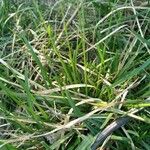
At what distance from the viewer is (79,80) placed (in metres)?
1.21

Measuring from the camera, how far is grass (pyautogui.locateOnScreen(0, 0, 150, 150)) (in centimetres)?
112

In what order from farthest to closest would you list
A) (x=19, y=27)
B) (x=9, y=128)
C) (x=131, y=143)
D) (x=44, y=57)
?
(x=19, y=27), (x=44, y=57), (x=9, y=128), (x=131, y=143)

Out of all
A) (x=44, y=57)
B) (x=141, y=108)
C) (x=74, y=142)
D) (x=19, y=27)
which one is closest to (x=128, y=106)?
(x=141, y=108)

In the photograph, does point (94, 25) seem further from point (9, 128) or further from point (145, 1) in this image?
point (9, 128)

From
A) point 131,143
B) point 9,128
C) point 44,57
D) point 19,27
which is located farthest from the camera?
point 19,27

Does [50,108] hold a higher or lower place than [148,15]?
lower

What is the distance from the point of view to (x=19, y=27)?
1.41 metres

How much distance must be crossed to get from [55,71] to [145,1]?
35 cm

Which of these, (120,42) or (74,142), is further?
(120,42)

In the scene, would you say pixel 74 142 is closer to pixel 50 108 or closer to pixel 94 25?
pixel 50 108

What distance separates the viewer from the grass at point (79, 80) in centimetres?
112

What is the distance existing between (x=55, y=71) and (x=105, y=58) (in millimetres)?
143

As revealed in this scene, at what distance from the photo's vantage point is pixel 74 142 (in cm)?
114

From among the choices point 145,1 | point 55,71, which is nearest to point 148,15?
point 145,1
